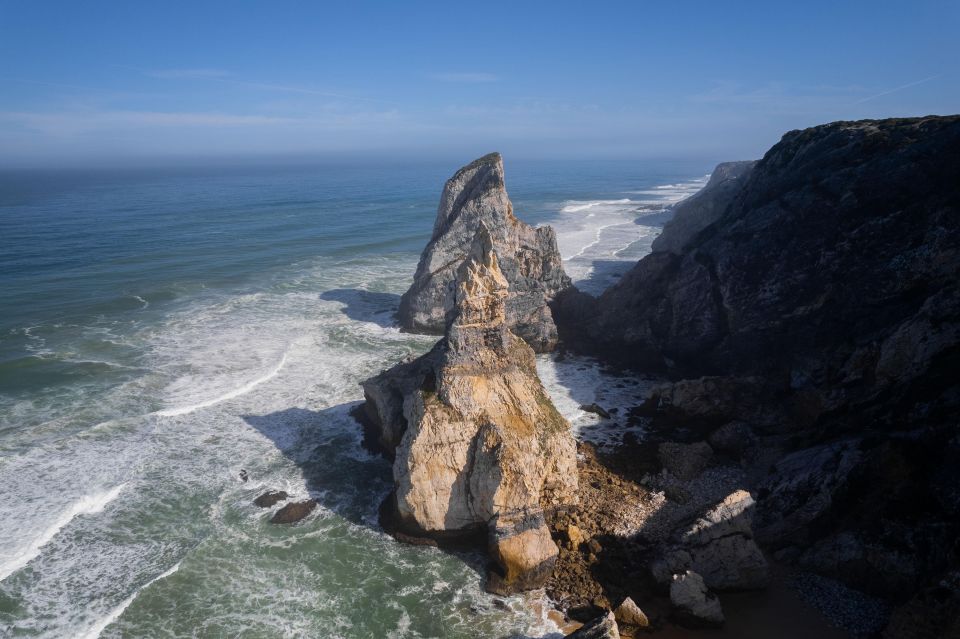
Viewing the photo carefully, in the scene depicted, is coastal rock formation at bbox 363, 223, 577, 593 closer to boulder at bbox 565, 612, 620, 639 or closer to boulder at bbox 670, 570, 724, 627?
boulder at bbox 565, 612, 620, 639

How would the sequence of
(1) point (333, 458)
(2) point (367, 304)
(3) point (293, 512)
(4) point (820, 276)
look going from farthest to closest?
(2) point (367, 304), (4) point (820, 276), (1) point (333, 458), (3) point (293, 512)

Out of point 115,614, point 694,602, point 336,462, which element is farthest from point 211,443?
point 694,602

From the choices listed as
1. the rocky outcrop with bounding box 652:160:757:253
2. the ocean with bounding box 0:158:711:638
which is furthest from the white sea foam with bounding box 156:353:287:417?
the rocky outcrop with bounding box 652:160:757:253

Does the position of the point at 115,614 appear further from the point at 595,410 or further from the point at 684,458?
the point at 595,410

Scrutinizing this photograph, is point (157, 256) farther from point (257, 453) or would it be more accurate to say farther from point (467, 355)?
point (467, 355)

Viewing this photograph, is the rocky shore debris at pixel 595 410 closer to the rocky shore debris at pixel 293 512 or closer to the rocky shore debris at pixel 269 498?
the rocky shore debris at pixel 293 512

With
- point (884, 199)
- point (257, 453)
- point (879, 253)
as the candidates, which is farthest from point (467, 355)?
point (884, 199)
